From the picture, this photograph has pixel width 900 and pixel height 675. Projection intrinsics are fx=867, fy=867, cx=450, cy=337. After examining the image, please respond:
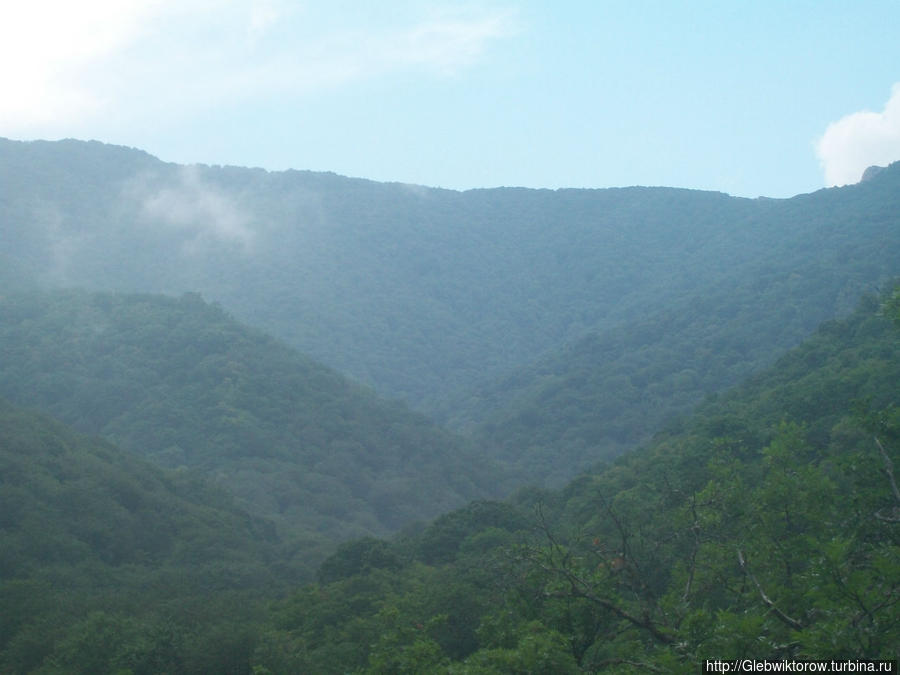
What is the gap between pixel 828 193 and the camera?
4444 inches

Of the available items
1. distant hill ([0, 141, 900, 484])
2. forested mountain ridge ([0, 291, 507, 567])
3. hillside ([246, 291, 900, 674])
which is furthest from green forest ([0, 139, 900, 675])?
distant hill ([0, 141, 900, 484])

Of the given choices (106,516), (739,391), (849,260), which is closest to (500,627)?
(106,516)

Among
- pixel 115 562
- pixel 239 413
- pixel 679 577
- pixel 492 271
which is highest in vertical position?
pixel 492 271

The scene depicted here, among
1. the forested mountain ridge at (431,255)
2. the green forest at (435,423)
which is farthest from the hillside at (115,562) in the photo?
the forested mountain ridge at (431,255)

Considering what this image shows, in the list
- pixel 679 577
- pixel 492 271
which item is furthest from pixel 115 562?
pixel 492 271

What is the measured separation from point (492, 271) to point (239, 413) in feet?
220

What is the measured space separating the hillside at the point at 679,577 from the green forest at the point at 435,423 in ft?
0.25

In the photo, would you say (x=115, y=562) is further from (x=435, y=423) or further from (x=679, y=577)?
(x=435, y=423)

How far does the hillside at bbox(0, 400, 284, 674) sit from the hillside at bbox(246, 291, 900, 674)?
2.15 metres

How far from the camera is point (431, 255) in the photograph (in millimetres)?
124562

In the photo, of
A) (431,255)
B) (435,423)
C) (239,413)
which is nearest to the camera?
Answer: (239,413)

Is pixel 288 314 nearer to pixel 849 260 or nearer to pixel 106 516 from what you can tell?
pixel 849 260

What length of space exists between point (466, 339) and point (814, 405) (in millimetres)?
74845

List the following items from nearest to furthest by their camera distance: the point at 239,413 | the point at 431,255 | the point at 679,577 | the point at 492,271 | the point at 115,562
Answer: the point at 679,577, the point at 115,562, the point at 239,413, the point at 492,271, the point at 431,255
